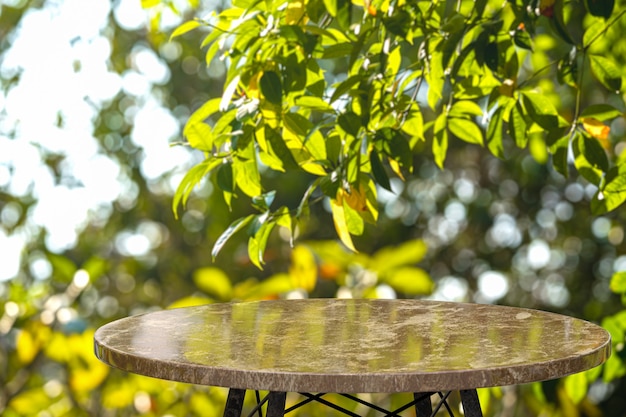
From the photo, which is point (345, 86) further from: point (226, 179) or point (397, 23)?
point (226, 179)

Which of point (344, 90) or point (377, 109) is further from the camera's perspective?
point (377, 109)

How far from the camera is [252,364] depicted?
3.56 ft

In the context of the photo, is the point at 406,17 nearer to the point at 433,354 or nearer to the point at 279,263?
the point at 433,354

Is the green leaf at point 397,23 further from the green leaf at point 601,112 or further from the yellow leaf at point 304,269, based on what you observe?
the yellow leaf at point 304,269

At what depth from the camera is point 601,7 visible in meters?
1.46

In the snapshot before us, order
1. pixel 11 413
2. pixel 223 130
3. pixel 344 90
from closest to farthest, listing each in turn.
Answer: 1. pixel 344 90
2. pixel 223 130
3. pixel 11 413

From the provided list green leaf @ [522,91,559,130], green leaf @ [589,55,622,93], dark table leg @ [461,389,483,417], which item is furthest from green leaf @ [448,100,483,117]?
dark table leg @ [461,389,483,417]

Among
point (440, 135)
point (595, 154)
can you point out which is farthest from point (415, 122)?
point (595, 154)

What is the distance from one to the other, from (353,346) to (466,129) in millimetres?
726

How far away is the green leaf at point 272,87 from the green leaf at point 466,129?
1.61ft

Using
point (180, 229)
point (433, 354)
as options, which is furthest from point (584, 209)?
point (433, 354)

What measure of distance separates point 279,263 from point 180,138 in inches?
29.1

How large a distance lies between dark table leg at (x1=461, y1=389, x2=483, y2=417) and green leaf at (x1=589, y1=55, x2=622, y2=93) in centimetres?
66

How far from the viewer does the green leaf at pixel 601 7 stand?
146 cm
